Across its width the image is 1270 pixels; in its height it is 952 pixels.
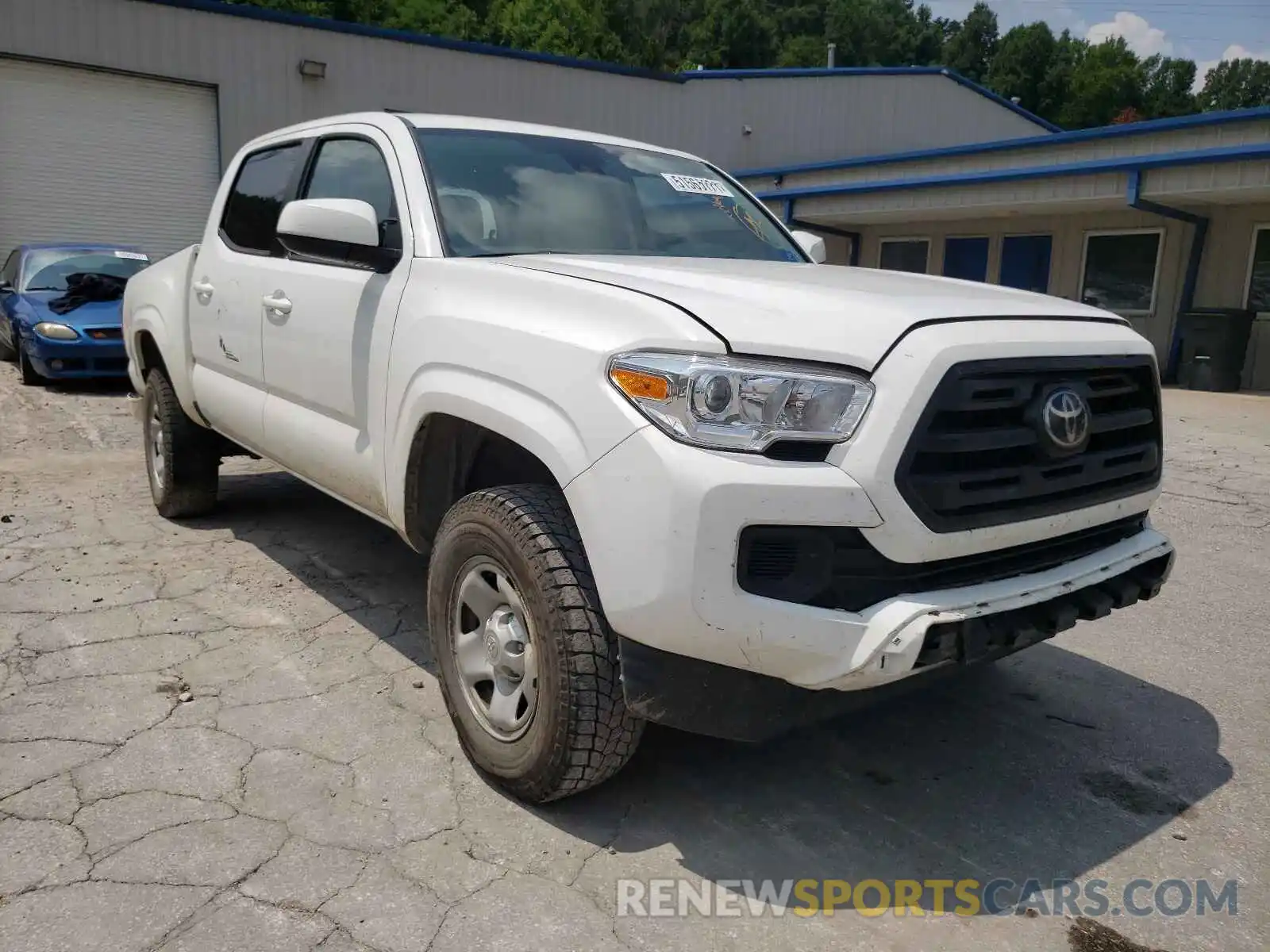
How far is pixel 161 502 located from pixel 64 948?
3696 millimetres

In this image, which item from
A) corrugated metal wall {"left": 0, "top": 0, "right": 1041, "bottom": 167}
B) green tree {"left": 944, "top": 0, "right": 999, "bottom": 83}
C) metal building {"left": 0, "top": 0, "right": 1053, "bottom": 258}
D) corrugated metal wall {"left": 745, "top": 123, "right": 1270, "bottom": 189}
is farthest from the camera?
green tree {"left": 944, "top": 0, "right": 999, "bottom": 83}

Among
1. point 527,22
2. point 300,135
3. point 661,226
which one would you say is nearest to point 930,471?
point 661,226

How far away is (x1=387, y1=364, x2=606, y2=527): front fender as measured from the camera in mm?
2418

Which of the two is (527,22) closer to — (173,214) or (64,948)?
(173,214)

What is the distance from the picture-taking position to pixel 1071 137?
1487 cm

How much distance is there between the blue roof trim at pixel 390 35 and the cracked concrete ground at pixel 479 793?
15611 mm

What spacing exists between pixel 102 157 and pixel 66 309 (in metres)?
7.66

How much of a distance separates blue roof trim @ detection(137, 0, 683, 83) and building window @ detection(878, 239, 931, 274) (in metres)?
6.68

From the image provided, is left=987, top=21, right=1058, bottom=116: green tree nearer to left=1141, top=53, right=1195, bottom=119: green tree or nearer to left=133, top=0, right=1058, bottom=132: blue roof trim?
left=1141, top=53, right=1195, bottom=119: green tree

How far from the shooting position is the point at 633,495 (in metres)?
2.24

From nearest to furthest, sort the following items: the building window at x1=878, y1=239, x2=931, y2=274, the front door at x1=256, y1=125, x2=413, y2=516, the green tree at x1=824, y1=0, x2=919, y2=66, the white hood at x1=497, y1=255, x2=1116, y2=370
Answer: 1. the white hood at x1=497, y1=255, x2=1116, y2=370
2. the front door at x1=256, y1=125, x2=413, y2=516
3. the building window at x1=878, y1=239, x2=931, y2=274
4. the green tree at x1=824, y1=0, x2=919, y2=66

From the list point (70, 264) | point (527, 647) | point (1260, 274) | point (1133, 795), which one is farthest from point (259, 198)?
point (1260, 274)

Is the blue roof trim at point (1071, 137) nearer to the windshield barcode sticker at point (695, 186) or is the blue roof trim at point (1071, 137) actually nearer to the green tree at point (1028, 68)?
the windshield barcode sticker at point (695, 186)

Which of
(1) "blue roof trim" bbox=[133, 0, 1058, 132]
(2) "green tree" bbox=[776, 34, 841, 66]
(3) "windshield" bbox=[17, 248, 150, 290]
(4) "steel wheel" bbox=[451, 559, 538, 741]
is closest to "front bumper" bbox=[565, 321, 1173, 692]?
(4) "steel wheel" bbox=[451, 559, 538, 741]
